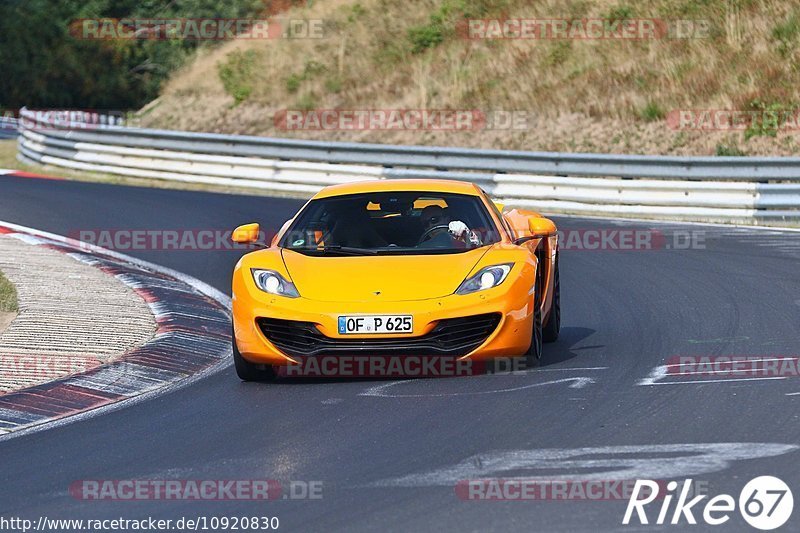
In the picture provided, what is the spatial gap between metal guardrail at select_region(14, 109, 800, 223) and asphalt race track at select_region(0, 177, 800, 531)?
7.56 metres

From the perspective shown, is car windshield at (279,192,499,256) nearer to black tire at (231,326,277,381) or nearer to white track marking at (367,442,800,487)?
Answer: black tire at (231,326,277,381)

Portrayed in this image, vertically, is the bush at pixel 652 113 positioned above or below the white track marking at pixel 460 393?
above

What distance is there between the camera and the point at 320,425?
7.32 metres

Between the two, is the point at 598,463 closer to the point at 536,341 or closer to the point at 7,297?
the point at 536,341

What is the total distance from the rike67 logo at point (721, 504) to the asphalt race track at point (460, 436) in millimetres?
54

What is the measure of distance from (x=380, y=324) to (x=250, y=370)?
Result: 3.35 feet

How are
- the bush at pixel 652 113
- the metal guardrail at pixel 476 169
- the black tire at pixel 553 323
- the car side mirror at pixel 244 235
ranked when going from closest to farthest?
the car side mirror at pixel 244 235 → the black tire at pixel 553 323 → the metal guardrail at pixel 476 169 → the bush at pixel 652 113

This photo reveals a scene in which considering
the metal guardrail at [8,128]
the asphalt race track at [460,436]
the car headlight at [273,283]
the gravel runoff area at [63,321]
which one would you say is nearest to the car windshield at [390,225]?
the car headlight at [273,283]

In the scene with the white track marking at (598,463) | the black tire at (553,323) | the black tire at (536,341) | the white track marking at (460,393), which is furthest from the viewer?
the black tire at (553,323)

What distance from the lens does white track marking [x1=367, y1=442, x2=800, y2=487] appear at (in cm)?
593

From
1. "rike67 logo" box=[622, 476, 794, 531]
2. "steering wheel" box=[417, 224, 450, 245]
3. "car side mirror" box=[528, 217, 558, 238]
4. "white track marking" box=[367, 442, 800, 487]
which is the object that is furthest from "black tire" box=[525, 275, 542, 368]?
"rike67 logo" box=[622, 476, 794, 531]

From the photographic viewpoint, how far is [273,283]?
867 centimetres

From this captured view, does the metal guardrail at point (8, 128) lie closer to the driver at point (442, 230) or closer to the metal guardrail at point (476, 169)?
the metal guardrail at point (476, 169)

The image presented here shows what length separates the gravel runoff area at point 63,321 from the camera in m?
9.12
